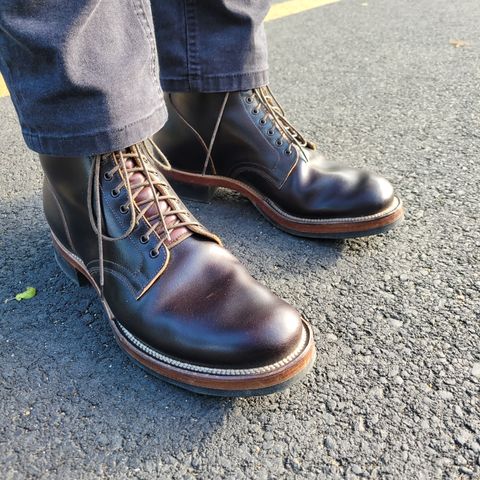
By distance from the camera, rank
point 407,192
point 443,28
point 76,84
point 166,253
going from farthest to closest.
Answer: point 443,28, point 407,192, point 166,253, point 76,84

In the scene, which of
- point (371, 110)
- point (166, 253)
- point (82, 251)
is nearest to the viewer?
point (166, 253)

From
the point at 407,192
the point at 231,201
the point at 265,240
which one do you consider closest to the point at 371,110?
the point at 407,192

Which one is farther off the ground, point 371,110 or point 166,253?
point 166,253

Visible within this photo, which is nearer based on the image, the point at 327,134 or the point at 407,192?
the point at 407,192

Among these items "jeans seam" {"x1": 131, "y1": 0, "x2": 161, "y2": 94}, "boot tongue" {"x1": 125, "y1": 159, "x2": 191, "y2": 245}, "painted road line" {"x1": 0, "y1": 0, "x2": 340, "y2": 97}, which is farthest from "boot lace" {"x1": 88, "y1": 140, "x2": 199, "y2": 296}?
"painted road line" {"x1": 0, "y1": 0, "x2": 340, "y2": 97}

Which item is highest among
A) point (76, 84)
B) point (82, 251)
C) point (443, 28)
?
point (76, 84)

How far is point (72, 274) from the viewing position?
1.27m

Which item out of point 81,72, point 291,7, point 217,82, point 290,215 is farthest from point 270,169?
point 291,7

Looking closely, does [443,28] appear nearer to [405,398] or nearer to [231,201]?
[231,201]

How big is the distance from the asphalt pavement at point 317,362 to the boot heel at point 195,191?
3 centimetres

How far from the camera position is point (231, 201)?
1.62 metres

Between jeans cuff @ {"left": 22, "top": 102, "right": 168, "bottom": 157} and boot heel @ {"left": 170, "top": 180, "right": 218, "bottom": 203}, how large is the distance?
→ 52 centimetres

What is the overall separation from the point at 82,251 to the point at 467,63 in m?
2.19

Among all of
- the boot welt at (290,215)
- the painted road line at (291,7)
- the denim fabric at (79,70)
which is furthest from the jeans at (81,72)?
the painted road line at (291,7)
